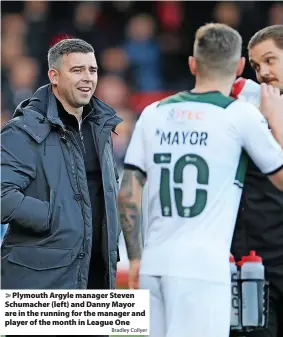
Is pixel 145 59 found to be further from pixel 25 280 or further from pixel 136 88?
pixel 25 280

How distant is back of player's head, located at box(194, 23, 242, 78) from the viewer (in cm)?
507

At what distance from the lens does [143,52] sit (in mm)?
13367

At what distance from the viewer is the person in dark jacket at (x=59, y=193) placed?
5324 millimetres

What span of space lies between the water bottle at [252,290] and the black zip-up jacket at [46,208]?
687mm

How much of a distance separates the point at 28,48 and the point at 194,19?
214cm

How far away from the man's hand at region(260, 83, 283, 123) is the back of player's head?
307mm

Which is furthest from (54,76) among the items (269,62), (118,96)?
(118,96)

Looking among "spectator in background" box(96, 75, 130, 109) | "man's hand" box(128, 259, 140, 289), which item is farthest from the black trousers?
"spectator in background" box(96, 75, 130, 109)

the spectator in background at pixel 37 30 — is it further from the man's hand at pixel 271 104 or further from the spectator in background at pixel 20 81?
the man's hand at pixel 271 104

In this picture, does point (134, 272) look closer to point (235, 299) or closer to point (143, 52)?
point (235, 299)

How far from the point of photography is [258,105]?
545cm

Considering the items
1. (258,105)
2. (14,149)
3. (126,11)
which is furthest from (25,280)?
(126,11)

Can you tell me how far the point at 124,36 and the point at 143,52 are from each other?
38 cm

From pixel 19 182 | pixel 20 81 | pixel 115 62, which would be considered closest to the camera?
pixel 19 182
